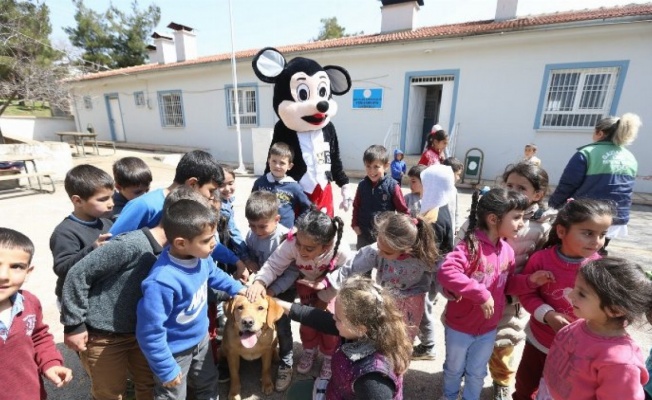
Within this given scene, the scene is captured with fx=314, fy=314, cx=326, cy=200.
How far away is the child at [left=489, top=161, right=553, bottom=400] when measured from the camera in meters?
1.86

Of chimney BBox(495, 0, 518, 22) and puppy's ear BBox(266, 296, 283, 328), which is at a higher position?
chimney BBox(495, 0, 518, 22)

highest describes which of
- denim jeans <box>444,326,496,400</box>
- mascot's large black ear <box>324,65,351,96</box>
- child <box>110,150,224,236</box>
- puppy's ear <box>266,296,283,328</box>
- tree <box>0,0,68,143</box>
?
tree <box>0,0,68,143</box>

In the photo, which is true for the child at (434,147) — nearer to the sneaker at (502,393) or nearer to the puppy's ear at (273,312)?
the sneaker at (502,393)

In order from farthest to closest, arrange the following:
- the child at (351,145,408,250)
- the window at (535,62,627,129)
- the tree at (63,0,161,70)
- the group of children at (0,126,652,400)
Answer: the tree at (63,0,161,70), the window at (535,62,627,129), the child at (351,145,408,250), the group of children at (0,126,652,400)

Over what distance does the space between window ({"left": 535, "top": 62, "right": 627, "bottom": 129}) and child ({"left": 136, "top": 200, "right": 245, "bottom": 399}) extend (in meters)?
8.68

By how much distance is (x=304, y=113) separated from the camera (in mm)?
2896

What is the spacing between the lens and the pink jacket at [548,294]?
5.08ft

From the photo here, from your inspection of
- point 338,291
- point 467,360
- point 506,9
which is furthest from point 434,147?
point 506,9

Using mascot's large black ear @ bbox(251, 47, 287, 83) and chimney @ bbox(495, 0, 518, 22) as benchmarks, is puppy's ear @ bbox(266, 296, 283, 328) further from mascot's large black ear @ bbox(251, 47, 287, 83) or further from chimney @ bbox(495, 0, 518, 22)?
chimney @ bbox(495, 0, 518, 22)

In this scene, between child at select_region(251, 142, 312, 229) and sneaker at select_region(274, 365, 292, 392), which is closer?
sneaker at select_region(274, 365, 292, 392)

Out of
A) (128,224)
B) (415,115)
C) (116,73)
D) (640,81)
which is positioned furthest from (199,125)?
(640,81)

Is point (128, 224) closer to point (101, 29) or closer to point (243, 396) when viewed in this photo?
point (243, 396)

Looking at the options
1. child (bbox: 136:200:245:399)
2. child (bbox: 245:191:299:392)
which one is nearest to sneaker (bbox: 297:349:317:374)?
child (bbox: 245:191:299:392)

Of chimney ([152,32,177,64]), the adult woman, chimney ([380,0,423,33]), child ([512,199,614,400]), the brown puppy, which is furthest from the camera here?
chimney ([152,32,177,64])
